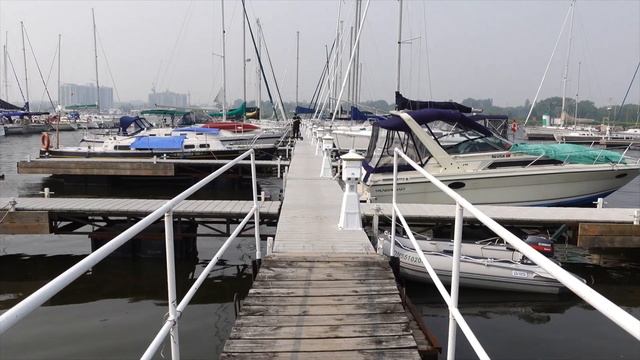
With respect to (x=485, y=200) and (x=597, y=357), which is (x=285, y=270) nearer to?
(x=597, y=357)

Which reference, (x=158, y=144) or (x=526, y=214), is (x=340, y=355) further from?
(x=158, y=144)

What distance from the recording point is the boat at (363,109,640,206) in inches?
484

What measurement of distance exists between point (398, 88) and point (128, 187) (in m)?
14.4

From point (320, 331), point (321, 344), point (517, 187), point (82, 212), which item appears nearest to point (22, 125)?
point (82, 212)

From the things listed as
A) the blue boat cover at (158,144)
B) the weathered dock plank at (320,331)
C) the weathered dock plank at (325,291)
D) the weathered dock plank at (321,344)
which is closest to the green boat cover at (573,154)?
the weathered dock plank at (325,291)

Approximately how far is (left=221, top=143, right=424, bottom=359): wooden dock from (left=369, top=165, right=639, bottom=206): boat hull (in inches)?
256

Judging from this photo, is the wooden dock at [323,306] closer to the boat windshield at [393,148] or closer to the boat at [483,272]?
the boat at [483,272]

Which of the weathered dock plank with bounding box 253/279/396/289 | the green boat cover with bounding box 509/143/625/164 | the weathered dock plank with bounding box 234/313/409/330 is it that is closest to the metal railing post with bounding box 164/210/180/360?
the weathered dock plank with bounding box 234/313/409/330

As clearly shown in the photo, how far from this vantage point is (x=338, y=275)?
4.50 meters

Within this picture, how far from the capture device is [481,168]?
12.6 meters

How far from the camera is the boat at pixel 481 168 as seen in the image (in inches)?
484

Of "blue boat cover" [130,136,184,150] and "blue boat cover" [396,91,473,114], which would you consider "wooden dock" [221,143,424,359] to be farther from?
"blue boat cover" [130,136,184,150]

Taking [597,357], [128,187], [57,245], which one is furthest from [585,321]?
[128,187]

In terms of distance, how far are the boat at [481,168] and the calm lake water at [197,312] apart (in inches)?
130
